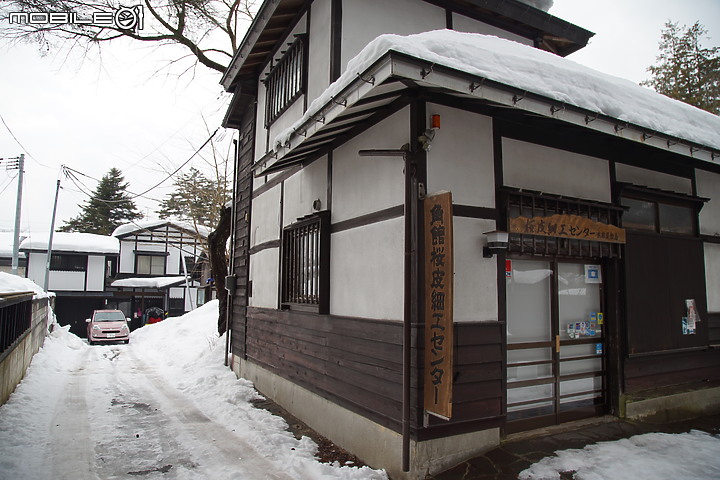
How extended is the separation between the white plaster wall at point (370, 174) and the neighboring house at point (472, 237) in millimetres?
29

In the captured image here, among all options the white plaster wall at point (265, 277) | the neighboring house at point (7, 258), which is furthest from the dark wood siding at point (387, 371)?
the neighboring house at point (7, 258)

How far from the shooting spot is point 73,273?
33875 mm

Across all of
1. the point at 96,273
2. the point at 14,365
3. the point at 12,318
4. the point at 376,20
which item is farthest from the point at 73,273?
the point at 376,20

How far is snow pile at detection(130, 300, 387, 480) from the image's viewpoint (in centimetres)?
529

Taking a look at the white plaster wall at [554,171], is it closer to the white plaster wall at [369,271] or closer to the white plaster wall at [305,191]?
the white plaster wall at [369,271]

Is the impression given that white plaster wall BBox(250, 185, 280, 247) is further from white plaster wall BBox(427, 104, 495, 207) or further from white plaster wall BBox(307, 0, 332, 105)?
white plaster wall BBox(427, 104, 495, 207)

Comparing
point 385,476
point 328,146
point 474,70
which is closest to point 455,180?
point 474,70

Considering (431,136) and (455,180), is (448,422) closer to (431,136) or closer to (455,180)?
(455,180)

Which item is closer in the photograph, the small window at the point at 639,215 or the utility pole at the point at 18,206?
the small window at the point at 639,215

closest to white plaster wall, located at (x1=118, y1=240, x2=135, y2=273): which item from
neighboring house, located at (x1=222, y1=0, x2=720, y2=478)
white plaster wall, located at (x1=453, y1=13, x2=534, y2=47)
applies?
neighboring house, located at (x1=222, y1=0, x2=720, y2=478)

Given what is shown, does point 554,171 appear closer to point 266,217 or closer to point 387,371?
point 387,371

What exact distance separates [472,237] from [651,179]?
13.4 ft

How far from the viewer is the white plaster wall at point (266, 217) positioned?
361 inches

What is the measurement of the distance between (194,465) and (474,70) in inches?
215
